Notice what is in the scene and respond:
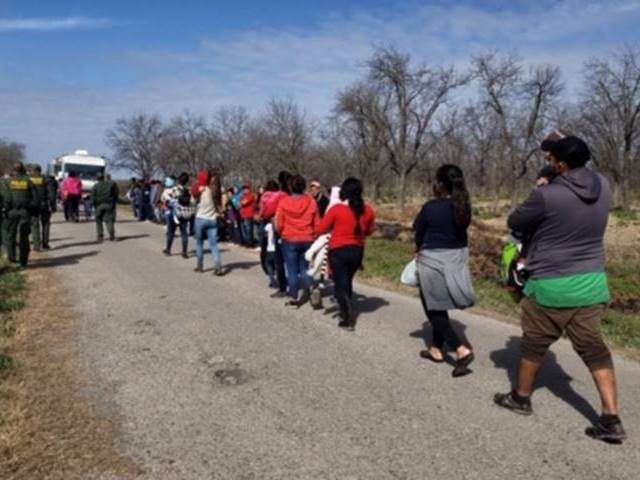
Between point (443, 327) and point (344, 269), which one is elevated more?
point (344, 269)

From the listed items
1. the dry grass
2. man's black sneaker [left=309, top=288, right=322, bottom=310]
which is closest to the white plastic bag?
man's black sneaker [left=309, top=288, right=322, bottom=310]

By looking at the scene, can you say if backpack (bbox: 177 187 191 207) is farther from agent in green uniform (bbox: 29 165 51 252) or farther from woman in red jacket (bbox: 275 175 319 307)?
woman in red jacket (bbox: 275 175 319 307)

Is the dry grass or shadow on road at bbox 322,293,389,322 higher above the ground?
shadow on road at bbox 322,293,389,322

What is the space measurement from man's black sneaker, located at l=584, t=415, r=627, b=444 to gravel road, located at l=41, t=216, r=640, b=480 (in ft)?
0.22

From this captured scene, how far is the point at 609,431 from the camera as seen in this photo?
424cm

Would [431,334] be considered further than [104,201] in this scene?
No

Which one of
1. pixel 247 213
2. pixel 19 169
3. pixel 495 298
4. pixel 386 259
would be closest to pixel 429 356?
pixel 495 298

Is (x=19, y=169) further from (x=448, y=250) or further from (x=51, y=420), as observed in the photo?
(x=448, y=250)

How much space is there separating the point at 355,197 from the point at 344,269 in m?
0.86

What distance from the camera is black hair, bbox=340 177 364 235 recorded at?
723cm

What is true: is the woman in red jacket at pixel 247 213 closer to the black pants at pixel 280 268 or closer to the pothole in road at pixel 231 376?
the black pants at pixel 280 268

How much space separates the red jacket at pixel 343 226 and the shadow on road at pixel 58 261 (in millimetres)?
7017

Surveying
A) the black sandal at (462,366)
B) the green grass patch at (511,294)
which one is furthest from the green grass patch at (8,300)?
the green grass patch at (511,294)

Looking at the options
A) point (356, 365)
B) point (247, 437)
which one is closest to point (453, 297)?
point (356, 365)
